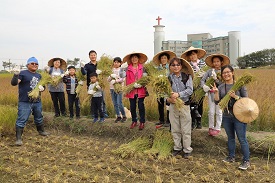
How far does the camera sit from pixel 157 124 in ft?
16.2

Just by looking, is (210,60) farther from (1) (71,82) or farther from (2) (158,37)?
(2) (158,37)

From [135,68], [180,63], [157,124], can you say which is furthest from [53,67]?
[180,63]

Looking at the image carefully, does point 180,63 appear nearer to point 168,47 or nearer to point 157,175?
point 157,175

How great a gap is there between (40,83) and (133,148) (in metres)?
2.55

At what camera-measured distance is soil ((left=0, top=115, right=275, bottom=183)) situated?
3348 millimetres

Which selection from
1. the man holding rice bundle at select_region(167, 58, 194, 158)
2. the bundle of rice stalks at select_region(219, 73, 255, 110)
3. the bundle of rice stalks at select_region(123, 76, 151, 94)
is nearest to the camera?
the bundle of rice stalks at select_region(219, 73, 255, 110)

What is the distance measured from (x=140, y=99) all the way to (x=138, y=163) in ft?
4.36

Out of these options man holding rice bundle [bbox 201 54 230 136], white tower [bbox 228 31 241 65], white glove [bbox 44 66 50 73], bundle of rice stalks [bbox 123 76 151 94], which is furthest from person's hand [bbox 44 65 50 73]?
white tower [bbox 228 31 241 65]

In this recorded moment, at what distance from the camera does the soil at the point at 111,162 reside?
11.0 feet

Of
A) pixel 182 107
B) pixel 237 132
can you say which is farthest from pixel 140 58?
pixel 237 132

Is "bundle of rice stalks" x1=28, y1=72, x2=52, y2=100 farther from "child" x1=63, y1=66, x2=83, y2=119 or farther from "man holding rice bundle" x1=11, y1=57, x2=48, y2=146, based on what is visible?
"child" x1=63, y1=66, x2=83, y2=119

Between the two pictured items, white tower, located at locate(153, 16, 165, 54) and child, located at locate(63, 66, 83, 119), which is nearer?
child, located at locate(63, 66, 83, 119)

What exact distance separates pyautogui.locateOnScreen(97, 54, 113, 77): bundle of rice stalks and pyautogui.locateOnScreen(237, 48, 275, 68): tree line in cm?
4399

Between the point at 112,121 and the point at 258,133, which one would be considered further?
the point at 112,121
